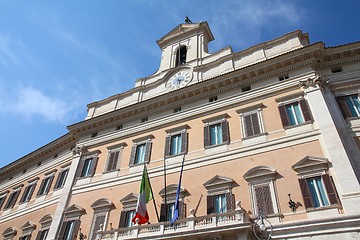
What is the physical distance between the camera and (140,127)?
62.0 ft

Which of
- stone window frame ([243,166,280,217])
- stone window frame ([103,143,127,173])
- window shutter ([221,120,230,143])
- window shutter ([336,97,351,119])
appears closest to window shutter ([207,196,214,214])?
stone window frame ([243,166,280,217])

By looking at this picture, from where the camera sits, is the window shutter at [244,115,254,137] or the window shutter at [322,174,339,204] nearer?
the window shutter at [322,174,339,204]

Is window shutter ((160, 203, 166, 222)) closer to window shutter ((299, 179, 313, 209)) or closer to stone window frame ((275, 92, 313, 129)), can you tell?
window shutter ((299, 179, 313, 209))

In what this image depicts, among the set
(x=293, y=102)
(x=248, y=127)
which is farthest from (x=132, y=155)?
(x=293, y=102)

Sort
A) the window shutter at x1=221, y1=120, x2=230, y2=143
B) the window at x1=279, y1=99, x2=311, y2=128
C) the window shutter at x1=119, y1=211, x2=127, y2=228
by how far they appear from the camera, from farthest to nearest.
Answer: the window shutter at x1=221, y1=120, x2=230, y2=143
the window shutter at x1=119, y1=211, x2=127, y2=228
the window at x1=279, y1=99, x2=311, y2=128

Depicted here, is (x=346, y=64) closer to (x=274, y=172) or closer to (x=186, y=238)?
(x=274, y=172)

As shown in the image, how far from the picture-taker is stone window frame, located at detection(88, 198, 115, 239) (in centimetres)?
1511

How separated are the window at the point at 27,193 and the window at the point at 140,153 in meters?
9.43

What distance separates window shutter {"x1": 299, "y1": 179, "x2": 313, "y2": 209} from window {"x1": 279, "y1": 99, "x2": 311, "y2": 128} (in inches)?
121

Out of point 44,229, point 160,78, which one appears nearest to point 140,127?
point 160,78

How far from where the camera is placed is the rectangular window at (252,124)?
14741 mm

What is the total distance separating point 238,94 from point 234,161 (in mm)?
4353

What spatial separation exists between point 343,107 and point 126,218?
11.5m

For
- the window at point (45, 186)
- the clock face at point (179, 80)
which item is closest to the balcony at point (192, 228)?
the window at point (45, 186)
